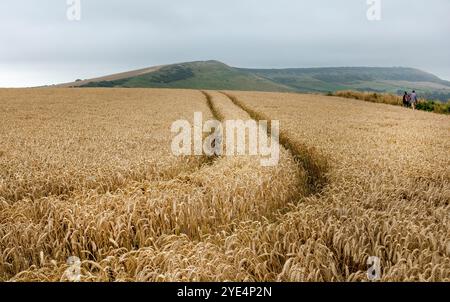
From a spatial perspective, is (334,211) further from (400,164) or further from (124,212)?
(400,164)

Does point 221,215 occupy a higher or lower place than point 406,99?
lower

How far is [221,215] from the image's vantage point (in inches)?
286

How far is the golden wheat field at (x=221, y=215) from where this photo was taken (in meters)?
5.05

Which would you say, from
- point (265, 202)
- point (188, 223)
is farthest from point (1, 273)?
point (265, 202)

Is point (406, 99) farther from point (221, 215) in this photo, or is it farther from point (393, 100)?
point (221, 215)

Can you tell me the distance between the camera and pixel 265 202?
8.05 meters

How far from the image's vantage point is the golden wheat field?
5.05 meters

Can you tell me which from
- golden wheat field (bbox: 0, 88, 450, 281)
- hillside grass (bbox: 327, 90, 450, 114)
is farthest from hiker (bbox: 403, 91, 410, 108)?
Answer: golden wheat field (bbox: 0, 88, 450, 281)

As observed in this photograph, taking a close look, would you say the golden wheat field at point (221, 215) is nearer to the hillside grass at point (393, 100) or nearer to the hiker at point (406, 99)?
the hillside grass at point (393, 100)

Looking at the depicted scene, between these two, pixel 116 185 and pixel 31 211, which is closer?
pixel 31 211

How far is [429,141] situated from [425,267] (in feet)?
41.0

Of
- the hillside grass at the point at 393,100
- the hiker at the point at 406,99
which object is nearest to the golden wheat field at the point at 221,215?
the hillside grass at the point at 393,100

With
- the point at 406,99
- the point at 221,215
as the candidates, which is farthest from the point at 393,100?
the point at 221,215
